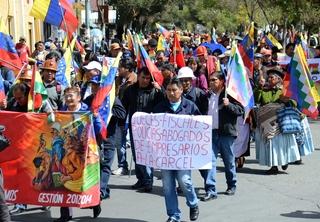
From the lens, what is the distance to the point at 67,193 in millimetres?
7078

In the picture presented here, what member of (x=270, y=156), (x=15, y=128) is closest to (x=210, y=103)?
(x=270, y=156)

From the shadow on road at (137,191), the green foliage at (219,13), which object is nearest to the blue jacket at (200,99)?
the shadow on road at (137,191)

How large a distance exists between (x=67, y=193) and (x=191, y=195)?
1.36 meters

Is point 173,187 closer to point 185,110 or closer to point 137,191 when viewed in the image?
point 185,110

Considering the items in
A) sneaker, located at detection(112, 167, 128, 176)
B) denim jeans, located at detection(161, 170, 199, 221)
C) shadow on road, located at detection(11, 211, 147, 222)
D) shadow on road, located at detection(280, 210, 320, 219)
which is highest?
denim jeans, located at detection(161, 170, 199, 221)

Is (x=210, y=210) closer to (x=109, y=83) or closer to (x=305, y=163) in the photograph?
(x=109, y=83)

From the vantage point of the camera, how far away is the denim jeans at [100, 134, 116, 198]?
8297 mm

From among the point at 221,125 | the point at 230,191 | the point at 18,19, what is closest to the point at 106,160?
the point at 221,125

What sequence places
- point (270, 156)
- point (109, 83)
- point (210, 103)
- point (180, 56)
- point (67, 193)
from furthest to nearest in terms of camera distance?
point (180, 56) < point (270, 156) < point (210, 103) < point (109, 83) < point (67, 193)

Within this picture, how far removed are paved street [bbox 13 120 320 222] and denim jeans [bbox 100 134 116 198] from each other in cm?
26

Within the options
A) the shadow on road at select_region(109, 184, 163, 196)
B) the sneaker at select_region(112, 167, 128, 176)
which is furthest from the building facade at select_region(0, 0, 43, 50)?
the shadow on road at select_region(109, 184, 163, 196)

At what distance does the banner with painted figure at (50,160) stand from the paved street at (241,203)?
2.12 ft

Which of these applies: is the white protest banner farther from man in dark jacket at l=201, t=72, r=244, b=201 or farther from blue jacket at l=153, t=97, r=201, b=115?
man in dark jacket at l=201, t=72, r=244, b=201

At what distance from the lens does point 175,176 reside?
7281 mm
